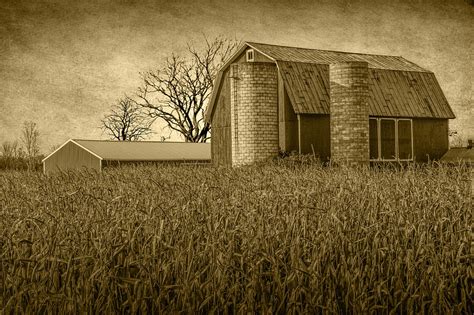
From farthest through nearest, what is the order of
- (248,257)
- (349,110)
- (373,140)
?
(373,140) < (349,110) < (248,257)

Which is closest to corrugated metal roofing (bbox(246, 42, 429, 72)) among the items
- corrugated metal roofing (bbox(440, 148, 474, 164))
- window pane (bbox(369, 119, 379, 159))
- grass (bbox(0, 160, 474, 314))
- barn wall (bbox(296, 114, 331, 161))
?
barn wall (bbox(296, 114, 331, 161))

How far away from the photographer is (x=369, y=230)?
6.39 meters

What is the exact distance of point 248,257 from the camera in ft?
17.7

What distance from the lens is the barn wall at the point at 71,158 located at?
31050mm

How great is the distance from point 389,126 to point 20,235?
18118 millimetres

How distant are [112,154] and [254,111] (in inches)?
465

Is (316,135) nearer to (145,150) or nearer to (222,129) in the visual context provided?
(222,129)

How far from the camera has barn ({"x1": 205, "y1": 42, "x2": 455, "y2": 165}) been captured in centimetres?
2092

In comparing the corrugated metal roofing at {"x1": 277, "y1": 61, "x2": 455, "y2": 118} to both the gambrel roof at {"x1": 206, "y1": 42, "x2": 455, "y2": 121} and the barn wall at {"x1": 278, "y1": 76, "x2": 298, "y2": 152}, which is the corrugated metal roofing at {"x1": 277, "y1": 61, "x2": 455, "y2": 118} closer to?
the gambrel roof at {"x1": 206, "y1": 42, "x2": 455, "y2": 121}

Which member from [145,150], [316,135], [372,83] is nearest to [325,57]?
[372,83]

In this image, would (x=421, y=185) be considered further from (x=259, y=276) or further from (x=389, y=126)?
(x=389, y=126)

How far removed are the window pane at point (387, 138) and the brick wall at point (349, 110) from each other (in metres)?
2.24

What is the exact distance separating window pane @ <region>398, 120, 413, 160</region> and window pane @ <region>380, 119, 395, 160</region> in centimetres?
34

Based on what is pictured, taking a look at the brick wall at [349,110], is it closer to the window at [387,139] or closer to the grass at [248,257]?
the window at [387,139]
